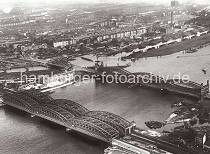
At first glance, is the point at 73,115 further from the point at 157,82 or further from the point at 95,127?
the point at 157,82

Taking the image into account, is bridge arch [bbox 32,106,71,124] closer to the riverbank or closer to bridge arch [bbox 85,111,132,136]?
bridge arch [bbox 85,111,132,136]

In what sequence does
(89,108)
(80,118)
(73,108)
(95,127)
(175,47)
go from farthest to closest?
1. (175,47)
2. (89,108)
3. (73,108)
4. (80,118)
5. (95,127)

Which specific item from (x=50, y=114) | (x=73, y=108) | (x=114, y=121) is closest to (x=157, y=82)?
(x=73, y=108)

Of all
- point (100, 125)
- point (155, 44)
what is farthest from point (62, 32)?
point (100, 125)

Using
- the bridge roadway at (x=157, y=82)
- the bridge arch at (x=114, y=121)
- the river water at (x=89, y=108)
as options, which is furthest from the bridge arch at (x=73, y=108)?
the bridge roadway at (x=157, y=82)

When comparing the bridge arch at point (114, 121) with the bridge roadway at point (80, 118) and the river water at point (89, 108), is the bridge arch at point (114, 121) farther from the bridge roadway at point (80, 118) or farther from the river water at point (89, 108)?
the river water at point (89, 108)

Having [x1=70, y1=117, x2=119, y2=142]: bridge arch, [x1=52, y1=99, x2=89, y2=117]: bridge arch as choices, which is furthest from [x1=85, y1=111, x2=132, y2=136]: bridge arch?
[x1=52, y1=99, x2=89, y2=117]: bridge arch
